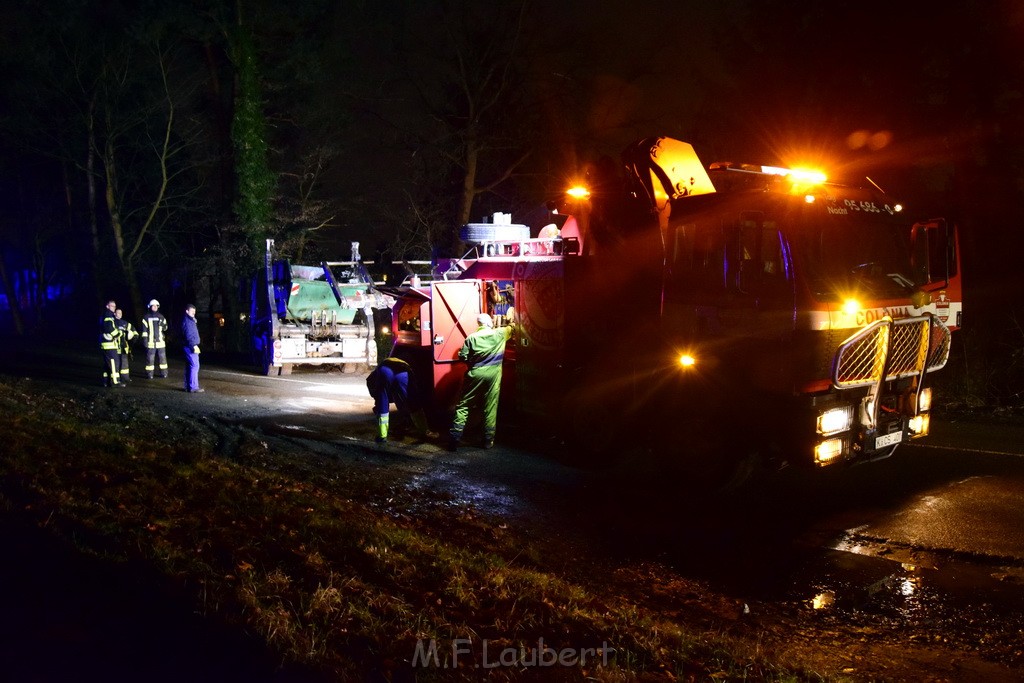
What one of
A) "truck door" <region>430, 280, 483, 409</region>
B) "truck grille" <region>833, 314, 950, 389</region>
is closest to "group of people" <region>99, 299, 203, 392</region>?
"truck door" <region>430, 280, 483, 409</region>

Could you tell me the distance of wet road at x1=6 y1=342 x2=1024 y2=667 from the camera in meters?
5.04

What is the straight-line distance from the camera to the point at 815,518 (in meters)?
6.51

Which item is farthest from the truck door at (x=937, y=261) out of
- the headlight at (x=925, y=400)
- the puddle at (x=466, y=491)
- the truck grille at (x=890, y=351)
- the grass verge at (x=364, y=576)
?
the puddle at (x=466, y=491)

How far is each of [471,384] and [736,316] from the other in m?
3.56

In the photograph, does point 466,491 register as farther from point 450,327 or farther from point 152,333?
point 152,333

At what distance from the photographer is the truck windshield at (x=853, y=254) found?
6332mm

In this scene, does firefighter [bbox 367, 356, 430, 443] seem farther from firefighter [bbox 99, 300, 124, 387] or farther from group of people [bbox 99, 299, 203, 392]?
firefighter [bbox 99, 300, 124, 387]

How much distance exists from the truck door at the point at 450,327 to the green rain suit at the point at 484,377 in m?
0.79

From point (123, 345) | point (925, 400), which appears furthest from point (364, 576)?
point (123, 345)

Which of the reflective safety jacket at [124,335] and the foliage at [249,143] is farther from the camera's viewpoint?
the foliage at [249,143]

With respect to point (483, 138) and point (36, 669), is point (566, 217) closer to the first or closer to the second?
point (36, 669)

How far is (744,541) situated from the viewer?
6066 mm

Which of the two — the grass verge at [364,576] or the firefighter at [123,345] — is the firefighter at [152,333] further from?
the grass verge at [364,576]

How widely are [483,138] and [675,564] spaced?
62.9 feet
